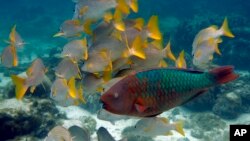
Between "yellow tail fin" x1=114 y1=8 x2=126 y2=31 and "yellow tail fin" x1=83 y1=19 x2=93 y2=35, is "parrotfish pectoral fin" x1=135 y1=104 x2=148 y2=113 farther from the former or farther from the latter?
"yellow tail fin" x1=83 y1=19 x2=93 y2=35

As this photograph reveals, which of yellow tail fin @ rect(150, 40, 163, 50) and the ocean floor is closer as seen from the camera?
yellow tail fin @ rect(150, 40, 163, 50)

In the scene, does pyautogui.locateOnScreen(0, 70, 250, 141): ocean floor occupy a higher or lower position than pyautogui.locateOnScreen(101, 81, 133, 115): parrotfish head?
higher

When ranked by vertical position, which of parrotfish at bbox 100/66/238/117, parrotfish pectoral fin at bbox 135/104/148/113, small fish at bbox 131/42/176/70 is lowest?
parrotfish pectoral fin at bbox 135/104/148/113

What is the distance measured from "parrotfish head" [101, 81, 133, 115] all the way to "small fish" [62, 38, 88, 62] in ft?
4.84

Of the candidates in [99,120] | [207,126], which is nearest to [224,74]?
[99,120]

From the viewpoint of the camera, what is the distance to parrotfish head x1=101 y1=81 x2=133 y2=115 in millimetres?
2123

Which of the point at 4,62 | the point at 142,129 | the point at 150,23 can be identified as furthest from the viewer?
the point at 4,62

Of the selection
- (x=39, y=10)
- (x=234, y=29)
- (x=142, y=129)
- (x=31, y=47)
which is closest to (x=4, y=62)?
(x=142, y=129)

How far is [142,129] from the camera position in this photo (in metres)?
4.43

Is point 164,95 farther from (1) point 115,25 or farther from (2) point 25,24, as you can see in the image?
(2) point 25,24

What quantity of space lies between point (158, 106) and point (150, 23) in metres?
1.66

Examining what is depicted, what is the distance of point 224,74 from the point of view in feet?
6.40

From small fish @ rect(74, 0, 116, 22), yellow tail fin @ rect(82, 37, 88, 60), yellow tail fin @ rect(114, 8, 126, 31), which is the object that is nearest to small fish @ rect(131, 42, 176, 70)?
yellow tail fin @ rect(114, 8, 126, 31)

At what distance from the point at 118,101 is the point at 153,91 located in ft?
0.86
